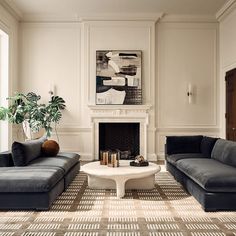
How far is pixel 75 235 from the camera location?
105 inches

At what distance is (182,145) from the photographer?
17.8ft

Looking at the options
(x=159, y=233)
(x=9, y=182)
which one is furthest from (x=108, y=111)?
(x=159, y=233)

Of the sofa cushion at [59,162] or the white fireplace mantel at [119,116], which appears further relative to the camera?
the white fireplace mantel at [119,116]

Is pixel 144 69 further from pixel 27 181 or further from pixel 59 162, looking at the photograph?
pixel 27 181

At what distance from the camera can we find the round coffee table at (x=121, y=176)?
3896mm

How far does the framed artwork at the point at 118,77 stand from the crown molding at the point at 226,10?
6.07ft

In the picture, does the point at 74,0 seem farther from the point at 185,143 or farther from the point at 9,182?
the point at 9,182

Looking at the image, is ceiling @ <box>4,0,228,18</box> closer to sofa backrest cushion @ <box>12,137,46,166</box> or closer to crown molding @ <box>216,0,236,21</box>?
crown molding @ <box>216,0,236,21</box>

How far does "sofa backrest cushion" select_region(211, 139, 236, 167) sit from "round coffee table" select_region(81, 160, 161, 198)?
83 centimetres

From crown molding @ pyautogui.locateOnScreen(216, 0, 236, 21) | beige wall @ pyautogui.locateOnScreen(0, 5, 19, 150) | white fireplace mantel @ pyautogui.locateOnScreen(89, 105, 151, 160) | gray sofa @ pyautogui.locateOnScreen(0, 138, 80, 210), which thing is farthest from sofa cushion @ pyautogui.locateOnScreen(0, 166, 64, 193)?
crown molding @ pyautogui.locateOnScreen(216, 0, 236, 21)

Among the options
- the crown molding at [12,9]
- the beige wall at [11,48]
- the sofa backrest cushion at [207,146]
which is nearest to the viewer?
the sofa backrest cushion at [207,146]

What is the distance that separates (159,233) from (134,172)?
4.15ft

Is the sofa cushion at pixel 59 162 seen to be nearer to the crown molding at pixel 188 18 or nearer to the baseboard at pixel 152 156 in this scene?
the baseboard at pixel 152 156

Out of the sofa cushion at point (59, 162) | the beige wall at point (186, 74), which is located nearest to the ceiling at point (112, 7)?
the beige wall at point (186, 74)
